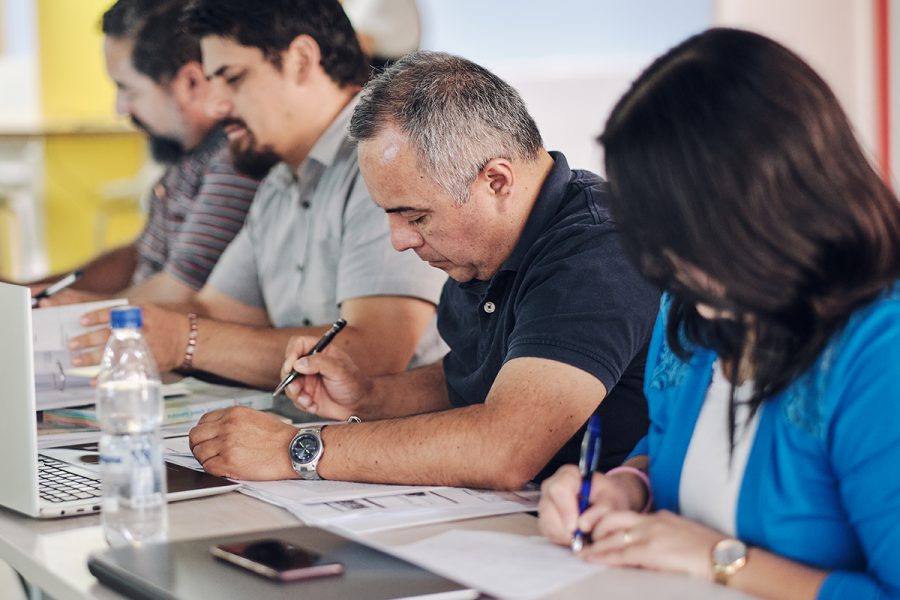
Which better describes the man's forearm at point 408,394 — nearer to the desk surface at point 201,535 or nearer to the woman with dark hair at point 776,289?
the desk surface at point 201,535

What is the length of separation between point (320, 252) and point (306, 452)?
0.87 metres

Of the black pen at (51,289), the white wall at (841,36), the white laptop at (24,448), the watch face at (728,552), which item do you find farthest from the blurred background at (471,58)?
the black pen at (51,289)

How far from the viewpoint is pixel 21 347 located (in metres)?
1.39

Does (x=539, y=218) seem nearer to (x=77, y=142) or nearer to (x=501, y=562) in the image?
(x=501, y=562)

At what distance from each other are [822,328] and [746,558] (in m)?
0.23

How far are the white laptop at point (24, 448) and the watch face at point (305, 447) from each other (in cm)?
9

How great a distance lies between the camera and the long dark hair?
1.03 m

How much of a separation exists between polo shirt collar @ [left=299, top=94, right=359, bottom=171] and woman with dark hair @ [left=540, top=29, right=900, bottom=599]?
130cm

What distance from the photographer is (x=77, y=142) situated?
6.80 meters

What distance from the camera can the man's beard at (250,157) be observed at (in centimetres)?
243

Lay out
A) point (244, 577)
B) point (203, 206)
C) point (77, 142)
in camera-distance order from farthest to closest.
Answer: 1. point (77, 142)
2. point (203, 206)
3. point (244, 577)

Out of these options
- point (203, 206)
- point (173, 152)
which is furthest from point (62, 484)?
point (173, 152)

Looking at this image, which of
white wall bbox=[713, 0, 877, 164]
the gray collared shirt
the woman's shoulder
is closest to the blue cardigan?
the woman's shoulder

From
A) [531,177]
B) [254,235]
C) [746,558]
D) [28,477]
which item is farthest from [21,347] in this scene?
[254,235]
